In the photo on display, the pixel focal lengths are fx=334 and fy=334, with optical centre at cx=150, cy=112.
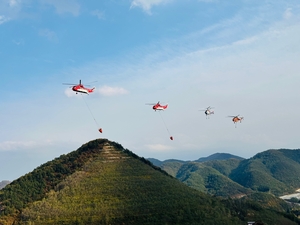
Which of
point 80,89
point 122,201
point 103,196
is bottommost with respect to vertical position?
point 122,201

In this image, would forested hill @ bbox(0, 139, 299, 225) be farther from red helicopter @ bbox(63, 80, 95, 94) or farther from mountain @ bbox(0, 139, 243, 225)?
red helicopter @ bbox(63, 80, 95, 94)

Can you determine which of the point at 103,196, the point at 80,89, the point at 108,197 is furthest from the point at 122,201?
the point at 80,89

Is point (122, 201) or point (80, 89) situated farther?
point (122, 201)

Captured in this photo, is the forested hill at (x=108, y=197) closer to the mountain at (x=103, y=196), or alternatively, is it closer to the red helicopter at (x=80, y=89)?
the mountain at (x=103, y=196)

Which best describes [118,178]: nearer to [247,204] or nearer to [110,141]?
[110,141]

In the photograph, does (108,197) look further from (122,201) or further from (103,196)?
(122,201)

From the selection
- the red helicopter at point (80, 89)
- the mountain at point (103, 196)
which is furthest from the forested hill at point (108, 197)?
the red helicopter at point (80, 89)

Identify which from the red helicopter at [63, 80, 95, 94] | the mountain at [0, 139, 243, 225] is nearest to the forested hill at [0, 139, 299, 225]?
the mountain at [0, 139, 243, 225]

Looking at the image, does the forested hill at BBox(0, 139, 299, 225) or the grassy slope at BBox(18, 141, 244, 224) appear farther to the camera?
the forested hill at BBox(0, 139, 299, 225)
